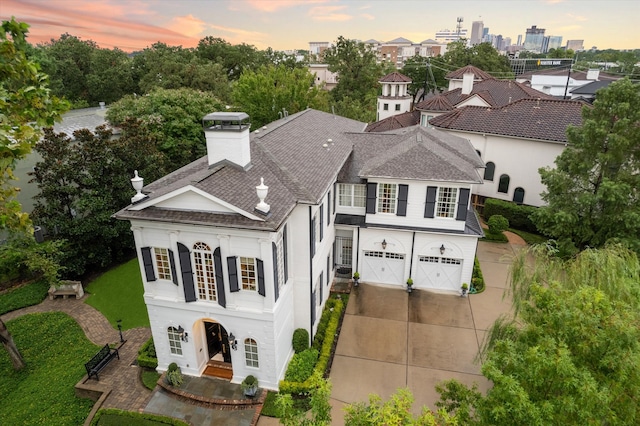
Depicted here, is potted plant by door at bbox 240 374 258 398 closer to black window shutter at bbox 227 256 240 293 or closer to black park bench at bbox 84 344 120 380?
black window shutter at bbox 227 256 240 293

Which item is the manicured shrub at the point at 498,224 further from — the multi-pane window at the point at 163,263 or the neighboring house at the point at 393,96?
the multi-pane window at the point at 163,263

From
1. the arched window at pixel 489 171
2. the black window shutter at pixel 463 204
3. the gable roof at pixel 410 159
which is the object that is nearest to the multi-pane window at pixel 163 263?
the gable roof at pixel 410 159

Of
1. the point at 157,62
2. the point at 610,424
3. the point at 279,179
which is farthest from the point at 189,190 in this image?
the point at 157,62

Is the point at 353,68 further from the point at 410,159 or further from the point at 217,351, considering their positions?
the point at 217,351

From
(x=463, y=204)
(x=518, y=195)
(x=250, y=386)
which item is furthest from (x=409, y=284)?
(x=518, y=195)

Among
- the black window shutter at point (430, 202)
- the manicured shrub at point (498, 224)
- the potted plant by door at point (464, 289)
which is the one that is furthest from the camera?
the manicured shrub at point (498, 224)

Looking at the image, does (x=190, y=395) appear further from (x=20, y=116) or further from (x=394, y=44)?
(x=394, y=44)

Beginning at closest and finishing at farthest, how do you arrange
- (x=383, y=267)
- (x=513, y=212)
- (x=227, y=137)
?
(x=227, y=137) < (x=383, y=267) < (x=513, y=212)
